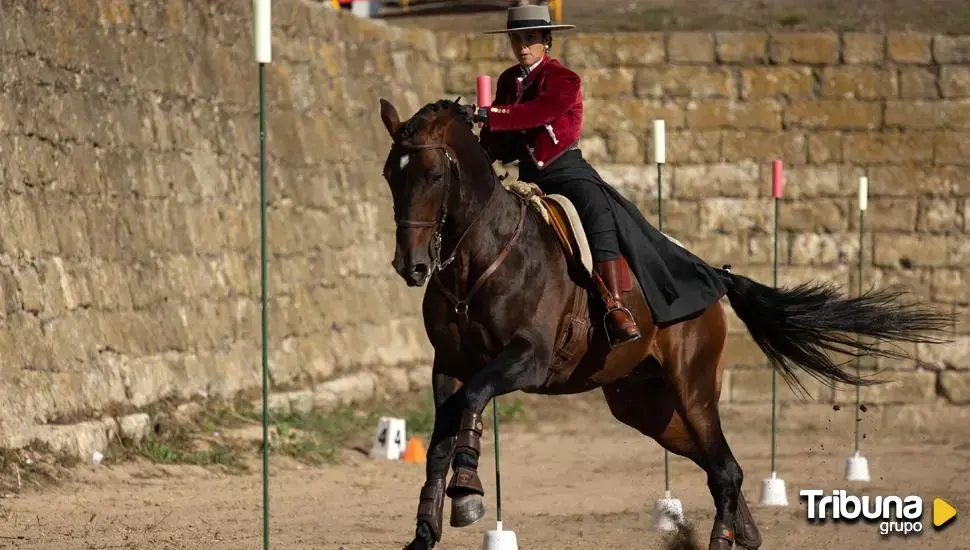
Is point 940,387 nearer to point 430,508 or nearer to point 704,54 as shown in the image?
point 704,54

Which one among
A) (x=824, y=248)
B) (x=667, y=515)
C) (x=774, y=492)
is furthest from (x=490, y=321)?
(x=824, y=248)

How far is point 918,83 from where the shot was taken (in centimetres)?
1745

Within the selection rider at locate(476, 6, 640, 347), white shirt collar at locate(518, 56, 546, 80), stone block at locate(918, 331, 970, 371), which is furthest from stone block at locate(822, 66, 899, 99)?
white shirt collar at locate(518, 56, 546, 80)

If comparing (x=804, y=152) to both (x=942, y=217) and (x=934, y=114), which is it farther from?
(x=942, y=217)

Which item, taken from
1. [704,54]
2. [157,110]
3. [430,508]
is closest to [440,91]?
[704,54]

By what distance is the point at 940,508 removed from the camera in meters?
11.3

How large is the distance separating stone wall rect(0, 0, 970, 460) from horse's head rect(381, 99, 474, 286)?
4369 mm

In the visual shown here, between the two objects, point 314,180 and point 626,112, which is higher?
point 626,112

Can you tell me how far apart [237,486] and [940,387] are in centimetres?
856

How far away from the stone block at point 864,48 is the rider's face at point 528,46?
989 centimetres

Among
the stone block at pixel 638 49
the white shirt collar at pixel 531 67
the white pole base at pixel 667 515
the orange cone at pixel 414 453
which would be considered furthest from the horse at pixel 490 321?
the stone block at pixel 638 49

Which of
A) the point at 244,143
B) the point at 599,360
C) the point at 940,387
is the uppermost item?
the point at 244,143

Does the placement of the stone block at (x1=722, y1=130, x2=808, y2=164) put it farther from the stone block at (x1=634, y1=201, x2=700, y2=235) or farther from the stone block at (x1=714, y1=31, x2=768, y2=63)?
the stone block at (x1=714, y1=31, x2=768, y2=63)

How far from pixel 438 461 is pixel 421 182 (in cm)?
130
